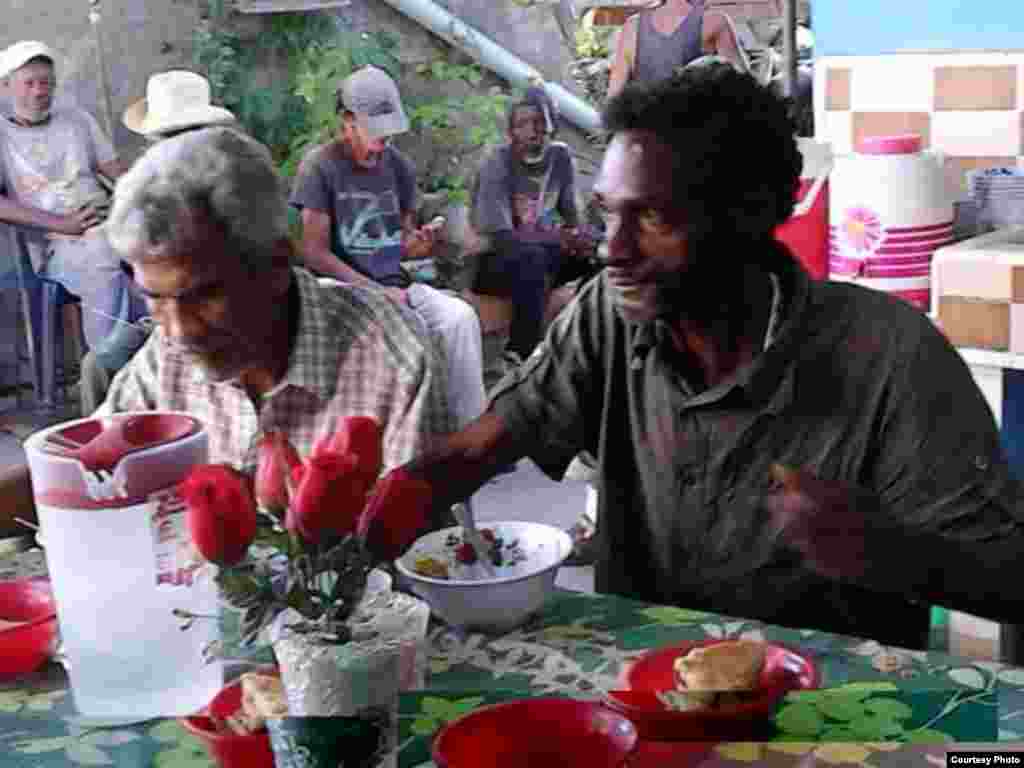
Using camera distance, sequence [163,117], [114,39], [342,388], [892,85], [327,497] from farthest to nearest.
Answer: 1. [114,39]
2. [163,117]
3. [892,85]
4. [342,388]
5. [327,497]

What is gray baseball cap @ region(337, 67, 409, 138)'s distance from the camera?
5066mm

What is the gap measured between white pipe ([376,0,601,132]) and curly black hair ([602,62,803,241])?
5.13m

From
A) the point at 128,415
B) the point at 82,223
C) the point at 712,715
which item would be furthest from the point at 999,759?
the point at 82,223

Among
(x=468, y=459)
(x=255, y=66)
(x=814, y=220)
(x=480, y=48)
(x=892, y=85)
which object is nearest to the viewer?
(x=468, y=459)

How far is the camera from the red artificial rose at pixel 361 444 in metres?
1.19

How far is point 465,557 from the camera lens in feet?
5.84

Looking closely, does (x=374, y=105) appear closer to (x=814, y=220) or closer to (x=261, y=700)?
(x=814, y=220)

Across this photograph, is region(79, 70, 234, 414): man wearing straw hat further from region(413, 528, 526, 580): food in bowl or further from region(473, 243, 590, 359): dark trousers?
region(413, 528, 526, 580): food in bowl

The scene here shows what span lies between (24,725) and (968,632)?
5.54 ft

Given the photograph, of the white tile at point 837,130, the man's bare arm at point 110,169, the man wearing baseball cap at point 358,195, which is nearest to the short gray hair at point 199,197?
the white tile at point 837,130

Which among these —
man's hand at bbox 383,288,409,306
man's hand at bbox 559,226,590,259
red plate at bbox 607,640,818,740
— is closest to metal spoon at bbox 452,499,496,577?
red plate at bbox 607,640,818,740

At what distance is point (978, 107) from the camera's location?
306 centimetres

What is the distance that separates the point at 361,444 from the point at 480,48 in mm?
5994

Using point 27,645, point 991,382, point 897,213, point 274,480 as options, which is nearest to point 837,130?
point 897,213
